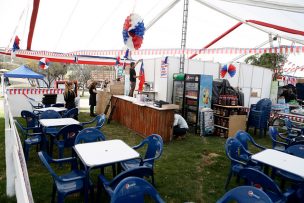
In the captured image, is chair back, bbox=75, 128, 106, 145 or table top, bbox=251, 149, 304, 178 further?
chair back, bbox=75, 128, 106, 145

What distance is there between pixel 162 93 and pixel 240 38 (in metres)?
5.93

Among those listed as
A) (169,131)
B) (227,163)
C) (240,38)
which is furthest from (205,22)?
(227,163)

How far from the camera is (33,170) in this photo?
3.92 meters

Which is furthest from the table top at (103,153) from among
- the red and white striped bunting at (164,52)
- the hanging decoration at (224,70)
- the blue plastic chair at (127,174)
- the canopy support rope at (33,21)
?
the red and white striped bunting at (164,52)

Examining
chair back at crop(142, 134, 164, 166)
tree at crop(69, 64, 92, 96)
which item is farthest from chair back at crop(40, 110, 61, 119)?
tree at crop(69, 64, 92, 96)

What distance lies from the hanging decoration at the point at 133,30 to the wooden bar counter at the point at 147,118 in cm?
180

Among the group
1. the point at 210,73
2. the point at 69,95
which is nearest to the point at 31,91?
the point at 69,95

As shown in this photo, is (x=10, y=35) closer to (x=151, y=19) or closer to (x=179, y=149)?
(x=151, y=19)

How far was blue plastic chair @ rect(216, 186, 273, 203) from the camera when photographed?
182 cm

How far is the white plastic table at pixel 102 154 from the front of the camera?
8.37 ft

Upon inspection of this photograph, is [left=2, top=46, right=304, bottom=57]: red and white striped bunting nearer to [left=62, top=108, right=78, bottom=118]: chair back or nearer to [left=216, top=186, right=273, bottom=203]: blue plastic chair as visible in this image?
[left=62, top=108, right=78, bottom=118]: chair back

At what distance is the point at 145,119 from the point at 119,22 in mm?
4380

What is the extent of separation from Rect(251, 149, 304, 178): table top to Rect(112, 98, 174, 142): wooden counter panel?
2.87 metres

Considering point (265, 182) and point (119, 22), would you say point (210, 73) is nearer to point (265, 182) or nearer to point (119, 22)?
point (119, 22)
